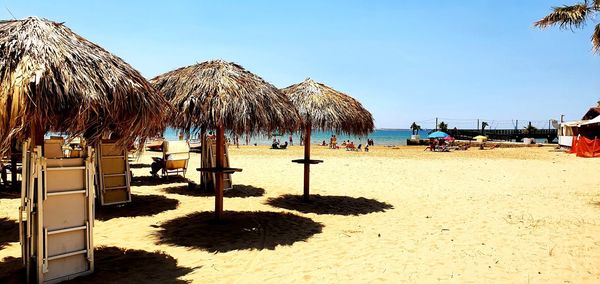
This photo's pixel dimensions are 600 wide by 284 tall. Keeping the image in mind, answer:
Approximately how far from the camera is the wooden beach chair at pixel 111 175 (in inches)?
320

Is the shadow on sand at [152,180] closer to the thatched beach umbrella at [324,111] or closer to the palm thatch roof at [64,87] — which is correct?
the thatched beach umbrella at [324,111]

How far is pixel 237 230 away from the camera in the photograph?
685 cm

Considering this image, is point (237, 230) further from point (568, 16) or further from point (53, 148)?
point (568, 16)

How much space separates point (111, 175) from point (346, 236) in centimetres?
498

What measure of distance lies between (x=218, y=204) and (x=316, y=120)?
2.97m

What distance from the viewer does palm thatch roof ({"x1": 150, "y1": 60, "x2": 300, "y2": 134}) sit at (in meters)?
6.35

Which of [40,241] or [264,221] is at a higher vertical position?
[40,241]

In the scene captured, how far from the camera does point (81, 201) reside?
4441 millimetres

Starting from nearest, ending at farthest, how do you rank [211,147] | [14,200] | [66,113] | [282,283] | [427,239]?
[66,113] → [282,283] → [427,239] → [14,200] → [211,147]

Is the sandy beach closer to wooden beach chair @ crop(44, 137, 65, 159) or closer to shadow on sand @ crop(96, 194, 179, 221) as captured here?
shadow on sand @ crop(96, 194, 179, 221)

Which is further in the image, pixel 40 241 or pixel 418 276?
pixel 418 276

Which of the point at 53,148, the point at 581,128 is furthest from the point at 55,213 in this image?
the point at 581,128

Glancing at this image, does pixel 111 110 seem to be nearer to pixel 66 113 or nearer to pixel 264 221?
pixel 66 113

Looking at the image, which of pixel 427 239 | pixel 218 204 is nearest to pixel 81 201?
pixel 218 204
